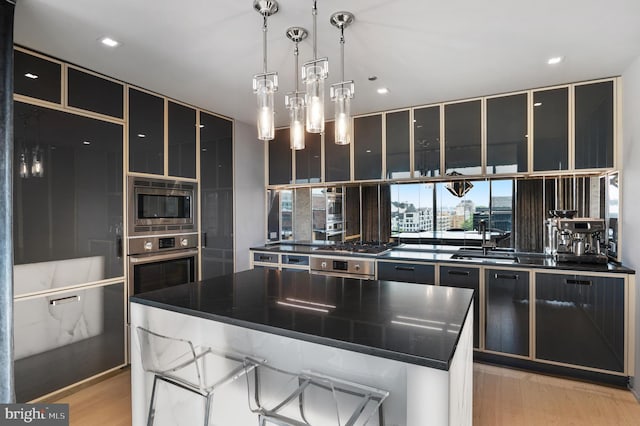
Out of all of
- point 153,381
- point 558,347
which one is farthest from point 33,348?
point 558,347

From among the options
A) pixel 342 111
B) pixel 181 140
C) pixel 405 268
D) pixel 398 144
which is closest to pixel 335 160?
pixel 398 144

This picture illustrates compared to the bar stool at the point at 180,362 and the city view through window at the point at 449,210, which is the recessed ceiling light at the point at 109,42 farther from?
the city view through window at the point at 449,210

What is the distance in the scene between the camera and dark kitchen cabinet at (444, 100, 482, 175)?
11.2 ft

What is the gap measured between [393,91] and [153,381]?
2983 millimetres

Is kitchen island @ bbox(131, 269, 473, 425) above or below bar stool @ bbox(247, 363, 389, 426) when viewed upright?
above

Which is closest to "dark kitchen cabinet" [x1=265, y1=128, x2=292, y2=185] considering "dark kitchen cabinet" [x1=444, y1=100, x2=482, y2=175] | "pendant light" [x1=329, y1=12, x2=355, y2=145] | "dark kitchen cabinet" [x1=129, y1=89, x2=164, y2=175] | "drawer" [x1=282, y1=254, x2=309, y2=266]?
"drawer" [x1=282, y1=254, x2=309, y2=266]

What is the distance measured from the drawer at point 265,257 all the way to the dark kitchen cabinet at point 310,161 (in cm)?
103

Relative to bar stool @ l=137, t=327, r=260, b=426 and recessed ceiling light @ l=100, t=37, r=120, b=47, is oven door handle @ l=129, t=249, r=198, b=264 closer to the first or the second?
bar stool @ l=137, t=327, r=260, b=426

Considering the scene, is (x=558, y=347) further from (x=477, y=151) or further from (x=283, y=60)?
(x=283, y=60)

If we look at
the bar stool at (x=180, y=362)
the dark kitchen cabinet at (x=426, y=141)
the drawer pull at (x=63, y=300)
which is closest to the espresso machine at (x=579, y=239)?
the dark kitchen cabinet at (x=426, y=141)

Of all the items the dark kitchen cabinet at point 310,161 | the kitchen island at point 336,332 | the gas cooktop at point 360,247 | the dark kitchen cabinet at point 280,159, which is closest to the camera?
the kitchen island at point 336,332

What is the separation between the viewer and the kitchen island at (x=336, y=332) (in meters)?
1.13

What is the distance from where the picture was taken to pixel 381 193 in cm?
414

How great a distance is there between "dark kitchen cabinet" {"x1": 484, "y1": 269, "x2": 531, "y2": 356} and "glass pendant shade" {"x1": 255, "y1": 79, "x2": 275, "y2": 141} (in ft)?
7.75
